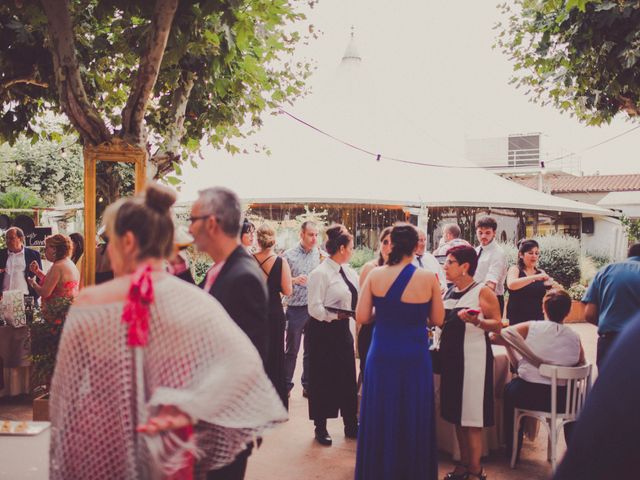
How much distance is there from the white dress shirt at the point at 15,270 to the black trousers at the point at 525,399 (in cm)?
564

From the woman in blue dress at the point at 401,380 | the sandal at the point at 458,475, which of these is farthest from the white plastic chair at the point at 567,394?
the woman in blue dress at the point at 401,380

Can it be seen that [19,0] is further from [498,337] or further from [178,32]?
[498,337]

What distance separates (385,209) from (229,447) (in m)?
16.8

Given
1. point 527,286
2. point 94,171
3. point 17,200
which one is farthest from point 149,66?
point 17,200

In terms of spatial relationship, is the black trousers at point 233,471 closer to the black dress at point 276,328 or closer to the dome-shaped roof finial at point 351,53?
the black dress at point 276,328

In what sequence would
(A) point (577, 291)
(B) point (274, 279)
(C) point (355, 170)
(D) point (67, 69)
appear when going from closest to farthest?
(D) point (67, 69)
(B) point (274, 279)
(A) point (577, 291)
(C) point (355, 170)

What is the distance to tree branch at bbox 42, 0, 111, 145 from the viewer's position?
4.42 meters

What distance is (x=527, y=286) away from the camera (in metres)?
5.99

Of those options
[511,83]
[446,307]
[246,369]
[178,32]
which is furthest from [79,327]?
[511,83]

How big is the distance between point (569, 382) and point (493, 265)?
6.90ft

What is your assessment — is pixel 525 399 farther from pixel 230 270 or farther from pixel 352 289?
pixel 230 270

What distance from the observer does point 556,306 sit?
14.3ft

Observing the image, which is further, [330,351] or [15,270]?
[15,270]

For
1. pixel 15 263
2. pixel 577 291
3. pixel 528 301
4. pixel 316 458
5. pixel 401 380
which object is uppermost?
pixel 15 263
